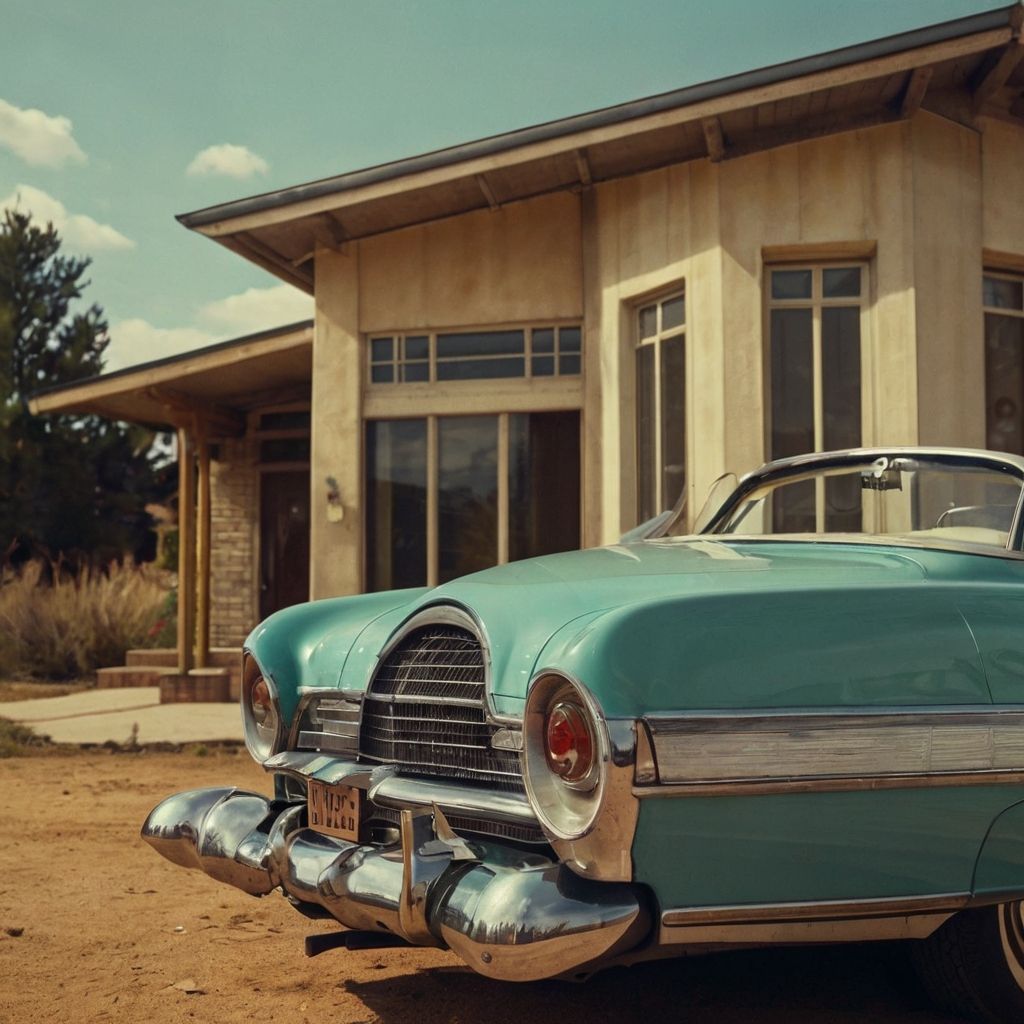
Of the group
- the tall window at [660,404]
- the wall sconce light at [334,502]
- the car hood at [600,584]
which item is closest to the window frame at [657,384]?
the tall window at [660,404]

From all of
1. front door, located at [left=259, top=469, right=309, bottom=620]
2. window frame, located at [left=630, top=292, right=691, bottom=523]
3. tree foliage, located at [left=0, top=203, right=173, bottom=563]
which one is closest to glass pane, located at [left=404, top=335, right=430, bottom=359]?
window frame, located at [left=630, top=292, right=691, bottom=523]

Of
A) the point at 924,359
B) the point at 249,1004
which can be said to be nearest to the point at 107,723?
the point at 924,359

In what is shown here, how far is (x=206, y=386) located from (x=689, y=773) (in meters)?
12.3

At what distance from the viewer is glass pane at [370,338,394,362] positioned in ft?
37.0

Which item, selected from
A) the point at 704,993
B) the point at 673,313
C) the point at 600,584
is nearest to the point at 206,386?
the point at 673,313

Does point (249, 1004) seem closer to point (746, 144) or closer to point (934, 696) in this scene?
point (934, 696)

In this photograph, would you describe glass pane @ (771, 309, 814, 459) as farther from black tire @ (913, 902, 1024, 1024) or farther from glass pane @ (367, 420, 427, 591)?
black tire @ (913, 902, 1024, 1024)

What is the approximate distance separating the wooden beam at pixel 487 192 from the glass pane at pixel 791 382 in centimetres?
251

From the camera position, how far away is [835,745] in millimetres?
2604

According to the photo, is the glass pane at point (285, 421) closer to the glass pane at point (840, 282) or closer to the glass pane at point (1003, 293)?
the glass pane at point (840, 282)

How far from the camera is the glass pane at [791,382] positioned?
9258 mm

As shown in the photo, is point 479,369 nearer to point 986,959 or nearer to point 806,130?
point 806,130

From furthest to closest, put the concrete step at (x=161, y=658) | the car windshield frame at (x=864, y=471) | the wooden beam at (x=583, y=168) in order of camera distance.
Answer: the concrete step at (x=161, y=658), the wooden beam at (x=583, y=168), the car windshield frame at (x=864, y=471)

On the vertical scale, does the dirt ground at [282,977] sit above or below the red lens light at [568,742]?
below
